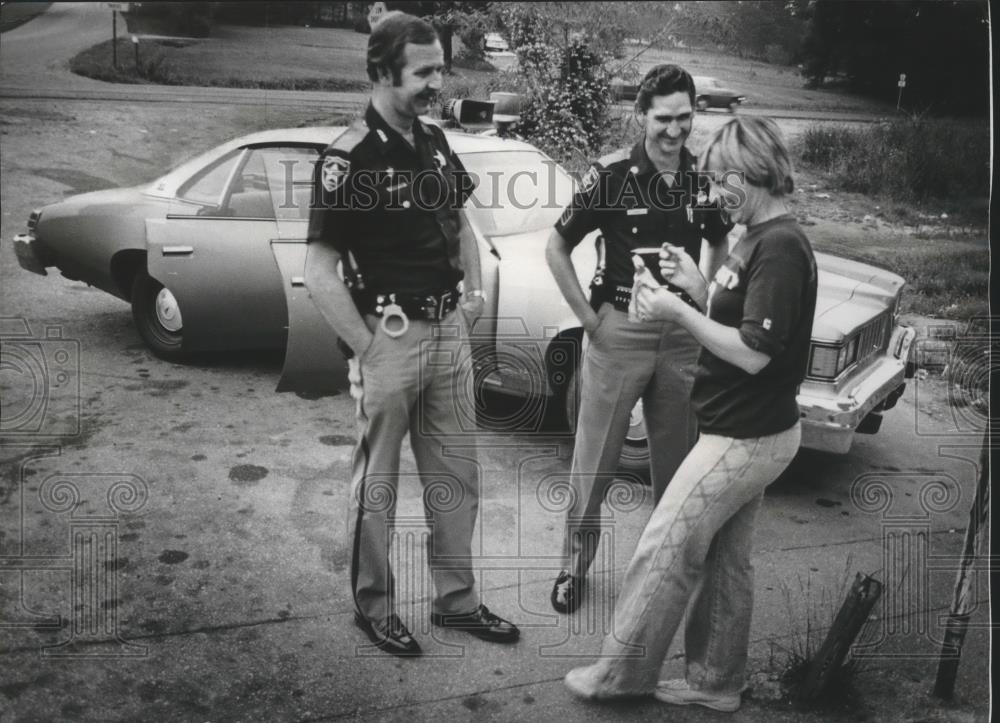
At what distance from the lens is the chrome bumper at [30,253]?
567cm

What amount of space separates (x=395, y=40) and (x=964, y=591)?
7.72 ft

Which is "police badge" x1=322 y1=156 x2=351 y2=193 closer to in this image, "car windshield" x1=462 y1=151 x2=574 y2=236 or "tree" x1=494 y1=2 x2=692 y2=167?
"car windshield" x1=462 y1=151 x2=574 y2=236

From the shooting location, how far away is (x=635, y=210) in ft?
10.0

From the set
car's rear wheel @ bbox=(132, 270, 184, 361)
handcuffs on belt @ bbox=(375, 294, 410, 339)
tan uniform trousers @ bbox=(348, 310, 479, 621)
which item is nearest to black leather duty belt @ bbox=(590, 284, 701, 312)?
tan uniform trousers @ bbox=(348, 310, 479, 621)

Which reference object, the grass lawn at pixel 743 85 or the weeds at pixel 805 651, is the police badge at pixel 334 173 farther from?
the weeds at pixel 805 651

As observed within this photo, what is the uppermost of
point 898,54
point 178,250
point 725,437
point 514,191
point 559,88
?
point 898,54

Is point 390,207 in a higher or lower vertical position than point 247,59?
lower

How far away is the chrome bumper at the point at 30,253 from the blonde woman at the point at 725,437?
4.41 m

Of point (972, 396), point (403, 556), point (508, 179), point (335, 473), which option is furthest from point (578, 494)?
point (972, 396)

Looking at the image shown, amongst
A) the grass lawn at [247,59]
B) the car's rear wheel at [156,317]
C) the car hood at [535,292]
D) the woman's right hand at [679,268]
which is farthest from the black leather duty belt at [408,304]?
the car's rear wheel at [156,317]

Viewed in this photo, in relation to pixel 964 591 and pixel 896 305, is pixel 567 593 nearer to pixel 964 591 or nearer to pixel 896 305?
pixel 964 591

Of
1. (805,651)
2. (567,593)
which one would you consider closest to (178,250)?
(567,593)

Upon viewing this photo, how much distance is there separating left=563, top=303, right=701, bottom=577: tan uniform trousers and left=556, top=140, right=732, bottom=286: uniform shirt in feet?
0.67

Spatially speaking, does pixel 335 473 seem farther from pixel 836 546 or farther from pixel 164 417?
pixel 836 546
